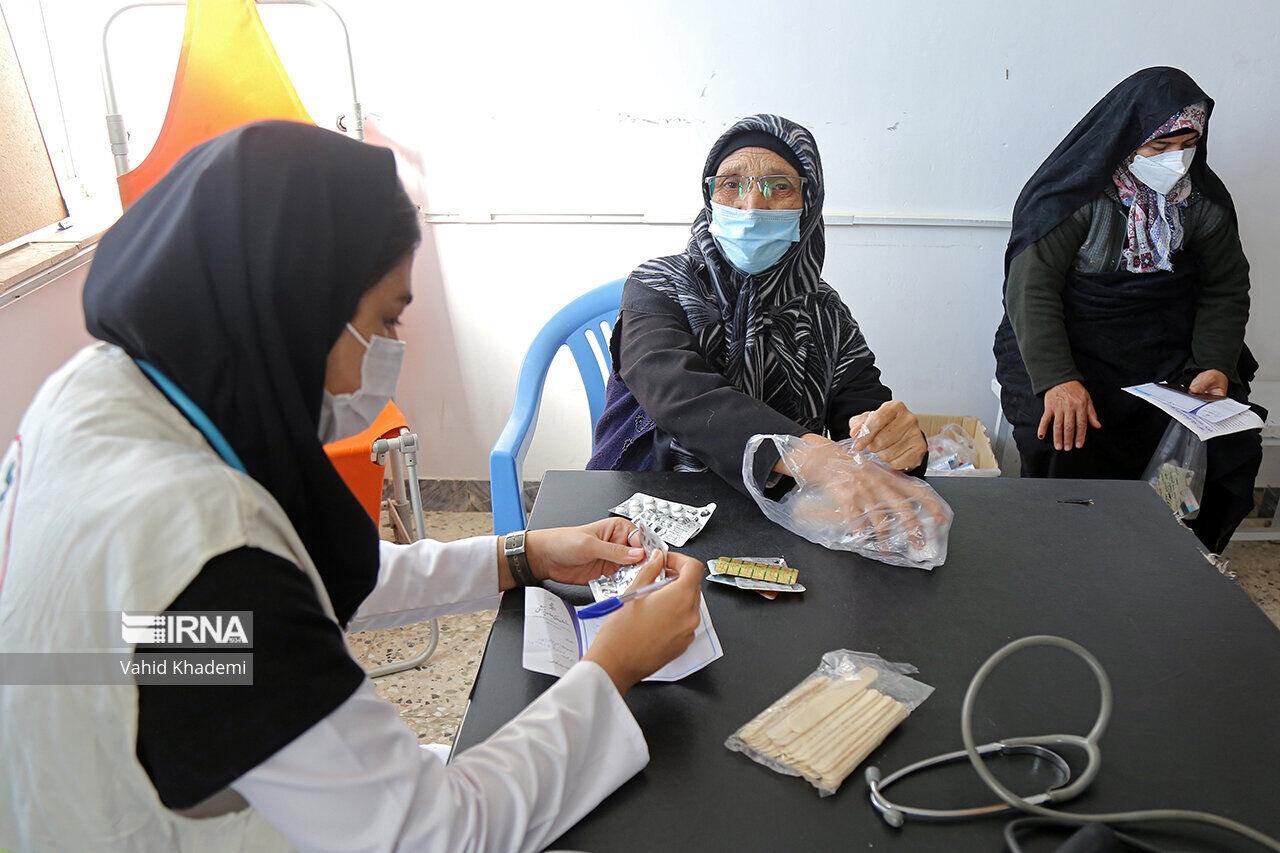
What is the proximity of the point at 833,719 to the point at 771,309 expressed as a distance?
1026 mm

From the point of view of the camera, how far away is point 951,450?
8.39ft

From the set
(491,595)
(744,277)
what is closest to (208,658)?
(491,595)

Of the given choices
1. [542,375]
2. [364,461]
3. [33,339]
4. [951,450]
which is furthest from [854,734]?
[33,339]

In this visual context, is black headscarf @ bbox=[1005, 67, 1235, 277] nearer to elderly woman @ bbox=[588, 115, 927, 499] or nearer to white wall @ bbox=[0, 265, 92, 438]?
elderly woman @ bbox=[588, 115, 927, 499]

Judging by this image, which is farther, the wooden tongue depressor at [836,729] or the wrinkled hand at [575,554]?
the wrinkled hand at [575,554]

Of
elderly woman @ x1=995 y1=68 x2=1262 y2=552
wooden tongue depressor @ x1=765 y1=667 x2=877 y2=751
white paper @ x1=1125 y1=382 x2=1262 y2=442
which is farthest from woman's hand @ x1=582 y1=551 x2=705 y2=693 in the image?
elderly woman @ x1=995 y1=68 x2=1262 y2=552

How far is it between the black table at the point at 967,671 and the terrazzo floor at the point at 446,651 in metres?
0.94

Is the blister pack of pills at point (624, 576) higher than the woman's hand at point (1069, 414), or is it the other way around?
the blister pack of pills at point (624, 576)

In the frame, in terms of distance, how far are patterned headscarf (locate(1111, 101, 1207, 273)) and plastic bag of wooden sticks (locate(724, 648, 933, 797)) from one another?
5.99 feet

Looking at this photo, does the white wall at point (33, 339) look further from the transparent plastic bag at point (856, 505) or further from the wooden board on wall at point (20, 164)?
the transparent plastic bag at point (856, 505)

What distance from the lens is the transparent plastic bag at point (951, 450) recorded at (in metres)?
2.47

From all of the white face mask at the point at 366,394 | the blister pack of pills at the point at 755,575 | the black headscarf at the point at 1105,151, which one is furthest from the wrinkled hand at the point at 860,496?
the black headscarf at the point at 1105,151

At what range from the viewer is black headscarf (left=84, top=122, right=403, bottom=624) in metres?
0.75

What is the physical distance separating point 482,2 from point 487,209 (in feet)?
1.81
